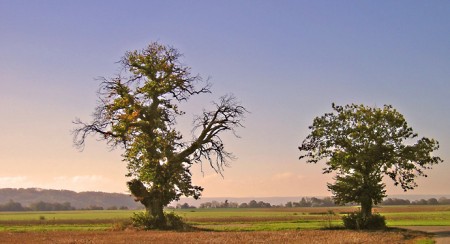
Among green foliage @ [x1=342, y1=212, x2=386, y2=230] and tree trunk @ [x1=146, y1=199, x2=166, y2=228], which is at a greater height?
tree trunk @ [x1=146, y1=199, x2=166, y2=228]

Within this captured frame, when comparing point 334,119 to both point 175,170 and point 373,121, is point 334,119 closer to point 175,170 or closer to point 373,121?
point 373,121

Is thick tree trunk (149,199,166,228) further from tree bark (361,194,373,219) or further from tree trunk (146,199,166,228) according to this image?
tree bark (361,194,373,219)

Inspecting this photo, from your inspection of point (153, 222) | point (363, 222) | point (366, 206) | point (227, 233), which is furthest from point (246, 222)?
point (227, 233)

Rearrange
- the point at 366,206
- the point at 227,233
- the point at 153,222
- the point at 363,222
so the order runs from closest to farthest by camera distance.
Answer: the point at 227,233 → the point at 363,222 → the point at 366,206 → the point at 153,222

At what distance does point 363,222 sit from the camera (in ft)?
176

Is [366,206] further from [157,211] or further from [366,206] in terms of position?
[157,211]

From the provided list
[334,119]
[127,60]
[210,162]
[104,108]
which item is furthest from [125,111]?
[334,119]

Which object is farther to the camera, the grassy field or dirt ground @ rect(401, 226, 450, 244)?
dirt ground @ rect(401, 226, 450, 244)

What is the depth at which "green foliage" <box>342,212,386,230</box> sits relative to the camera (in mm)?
53519

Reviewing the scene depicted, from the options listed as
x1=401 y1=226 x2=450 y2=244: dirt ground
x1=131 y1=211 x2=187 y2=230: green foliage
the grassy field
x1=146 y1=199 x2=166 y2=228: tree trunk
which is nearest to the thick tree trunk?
x1=146 y1=199 x2=166 y2=228: tree trunk

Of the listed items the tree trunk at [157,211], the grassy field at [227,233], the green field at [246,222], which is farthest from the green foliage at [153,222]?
the green field at [246,222]

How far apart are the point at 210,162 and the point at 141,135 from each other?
318 inches

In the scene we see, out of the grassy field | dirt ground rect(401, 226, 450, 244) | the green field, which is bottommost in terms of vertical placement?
dirt ground rect(401, 226, 450, 244)

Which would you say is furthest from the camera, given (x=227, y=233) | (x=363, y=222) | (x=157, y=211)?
(x=157, y=211)
